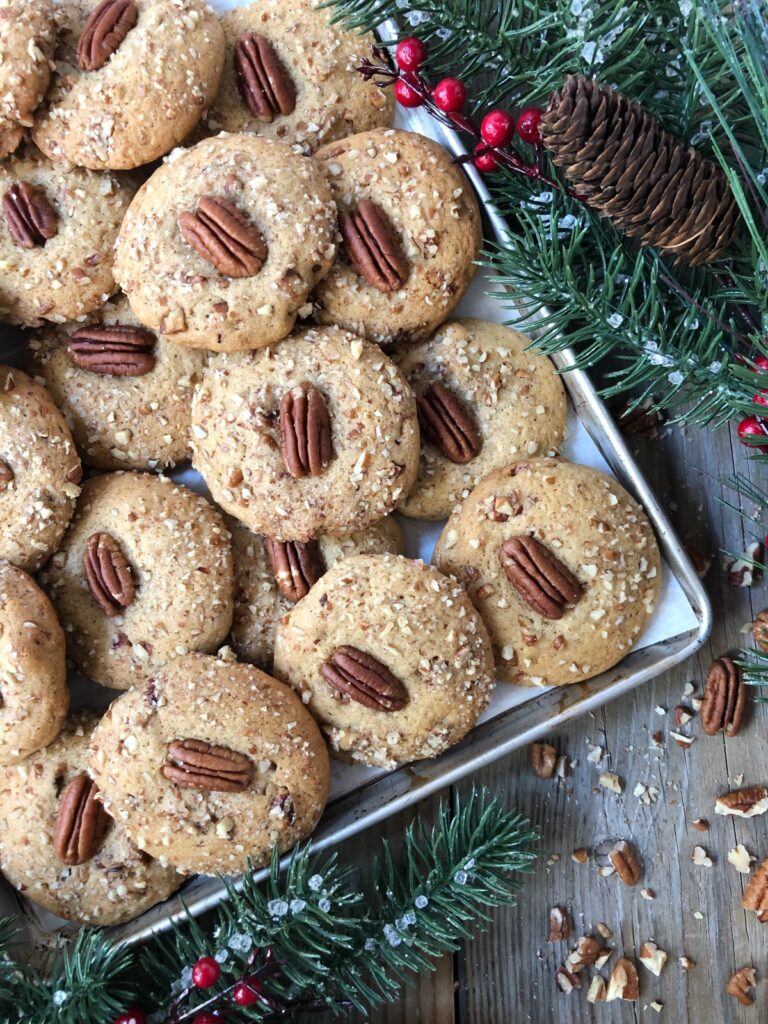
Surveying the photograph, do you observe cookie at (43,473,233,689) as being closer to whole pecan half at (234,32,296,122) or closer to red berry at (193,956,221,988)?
red berry at (193,956,221,988)

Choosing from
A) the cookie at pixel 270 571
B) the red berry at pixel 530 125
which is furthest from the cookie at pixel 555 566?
the red berry at pixel 530 125

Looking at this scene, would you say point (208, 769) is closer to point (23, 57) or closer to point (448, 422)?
point (448, 422)

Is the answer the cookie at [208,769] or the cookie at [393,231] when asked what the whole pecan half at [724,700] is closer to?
the cookie at [208,769]

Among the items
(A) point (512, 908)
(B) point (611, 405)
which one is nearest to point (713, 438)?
(B) point (611, 405)

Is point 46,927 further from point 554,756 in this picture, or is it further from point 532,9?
point 532,9

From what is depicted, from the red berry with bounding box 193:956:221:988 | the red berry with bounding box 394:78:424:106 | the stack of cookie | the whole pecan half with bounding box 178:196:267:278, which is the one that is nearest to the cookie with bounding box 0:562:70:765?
the stack of cookie
